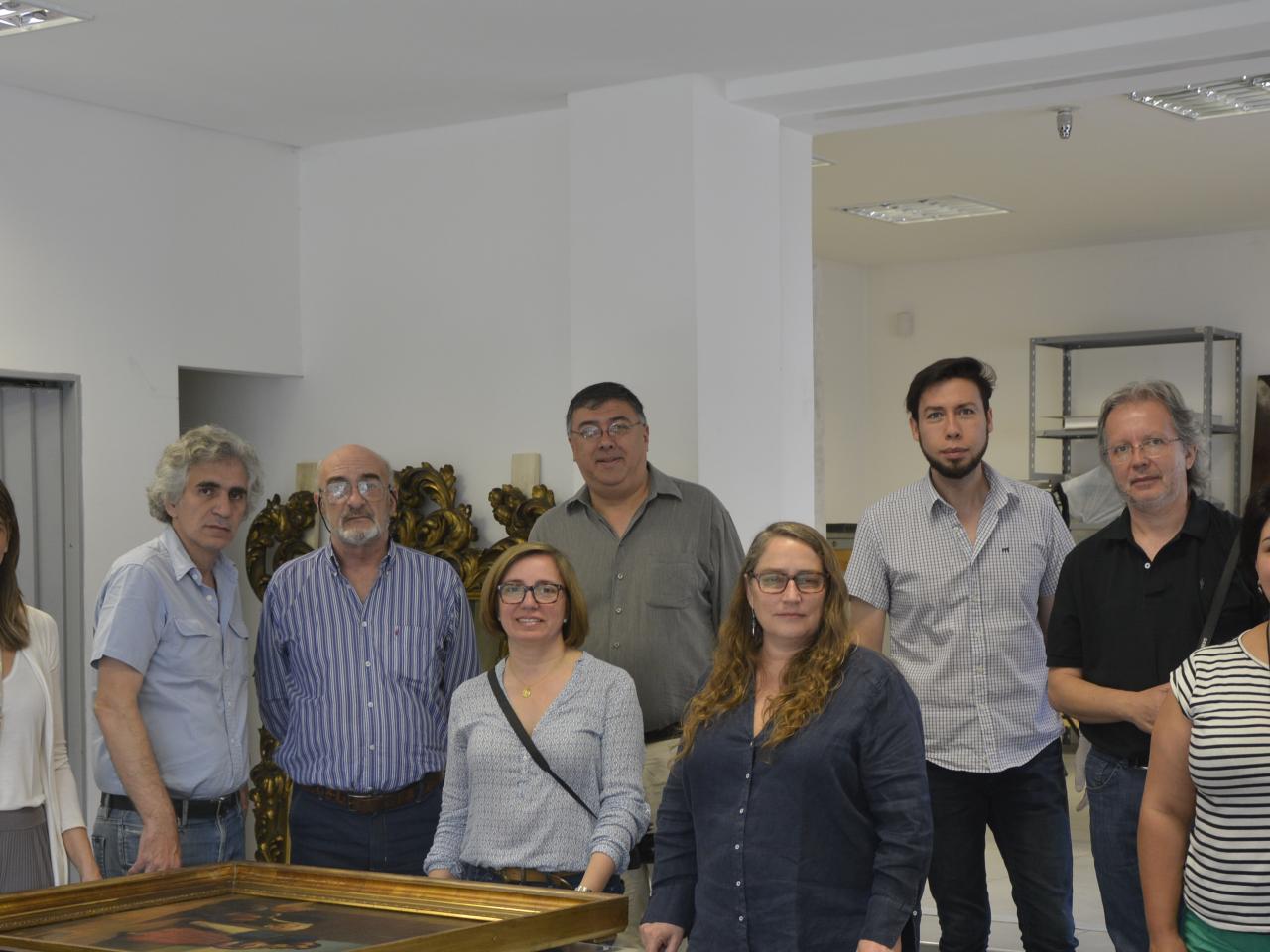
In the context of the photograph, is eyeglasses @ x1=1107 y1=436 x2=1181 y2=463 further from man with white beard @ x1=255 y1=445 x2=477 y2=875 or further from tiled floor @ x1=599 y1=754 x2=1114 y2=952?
tiled floor @ x1=599 y1=754 x2=1114 y2=952

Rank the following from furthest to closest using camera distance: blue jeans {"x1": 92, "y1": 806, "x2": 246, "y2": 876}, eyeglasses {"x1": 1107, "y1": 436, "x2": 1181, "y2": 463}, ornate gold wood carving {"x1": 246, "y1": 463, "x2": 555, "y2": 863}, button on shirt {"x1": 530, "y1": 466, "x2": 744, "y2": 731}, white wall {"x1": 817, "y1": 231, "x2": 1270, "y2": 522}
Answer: white wall {"x1": 817, "y1": 231, "x2": 1270, "y2": 522}, ornate gold wood carving {"x1": 246, "y1": 463, "x2": 555, "y2": 863}, button on shirt {"x1": 530, "y1": 466, "x2": 744, "y2": 731}, blue jeans {"x1": 92, "y1": 806, "x2": 246, "y2": 876}, eyeglasses {"x1": 1107, "y1": 436, "x2": 1181, "y2": 463}

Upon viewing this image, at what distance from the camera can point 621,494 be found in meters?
3.87

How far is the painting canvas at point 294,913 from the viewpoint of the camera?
2270 mm

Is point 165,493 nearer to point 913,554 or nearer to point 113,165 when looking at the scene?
point 913,554

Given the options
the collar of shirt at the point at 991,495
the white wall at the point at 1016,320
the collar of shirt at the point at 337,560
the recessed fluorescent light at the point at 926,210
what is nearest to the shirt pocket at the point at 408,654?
the collar of shirt at the point at 337,560

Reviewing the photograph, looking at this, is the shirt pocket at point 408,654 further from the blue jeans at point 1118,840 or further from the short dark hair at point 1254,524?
the short dark hair at point 1254,524

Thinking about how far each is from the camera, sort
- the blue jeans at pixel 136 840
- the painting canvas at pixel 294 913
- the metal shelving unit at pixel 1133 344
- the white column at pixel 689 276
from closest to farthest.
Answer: the painting canvas at pixel 294 913, the blue jeans at pixel 136 840, the white column at pixel 689 276, the metal shelving unit at pixel 1133 344

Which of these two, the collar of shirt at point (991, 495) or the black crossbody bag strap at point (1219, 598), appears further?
the collar of shirt at point (991, 495)

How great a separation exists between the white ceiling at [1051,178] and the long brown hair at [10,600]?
10.6 ft

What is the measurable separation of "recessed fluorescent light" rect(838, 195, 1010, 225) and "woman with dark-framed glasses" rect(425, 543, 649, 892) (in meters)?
4.33

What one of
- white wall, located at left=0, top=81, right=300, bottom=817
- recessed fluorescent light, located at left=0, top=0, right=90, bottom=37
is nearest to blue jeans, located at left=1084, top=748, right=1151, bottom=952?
recessed fluorescent light, located at left=0, top=0, right=90, bottom=37

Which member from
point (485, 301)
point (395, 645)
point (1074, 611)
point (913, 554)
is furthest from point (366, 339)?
point (1074, 611)

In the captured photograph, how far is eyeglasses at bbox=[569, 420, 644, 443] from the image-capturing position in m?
3.82

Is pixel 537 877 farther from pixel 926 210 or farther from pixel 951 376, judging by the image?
pixel 926 210
